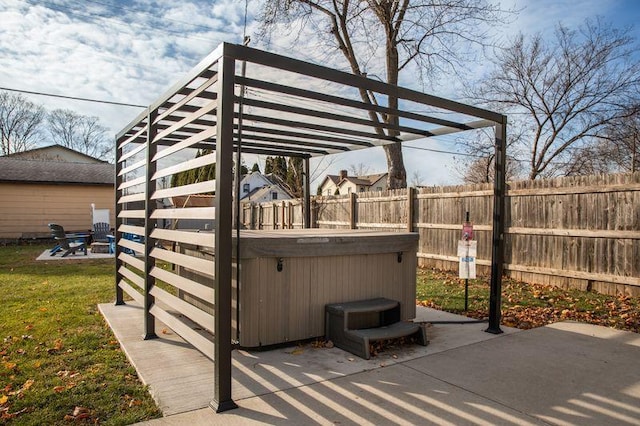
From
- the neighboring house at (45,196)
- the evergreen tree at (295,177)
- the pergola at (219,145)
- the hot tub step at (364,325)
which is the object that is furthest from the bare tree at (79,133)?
the hot tub step at (364,325)

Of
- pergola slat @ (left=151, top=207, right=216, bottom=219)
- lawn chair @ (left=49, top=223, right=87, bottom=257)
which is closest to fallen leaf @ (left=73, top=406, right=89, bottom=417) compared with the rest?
pergola slat @ (left=151, top=207, right=216, bottom=219)

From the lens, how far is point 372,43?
13227mm

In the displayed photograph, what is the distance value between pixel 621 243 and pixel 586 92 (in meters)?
10.7

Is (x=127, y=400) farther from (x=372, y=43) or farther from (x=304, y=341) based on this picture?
(x=372, y=43)

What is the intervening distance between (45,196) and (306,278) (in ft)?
54.9

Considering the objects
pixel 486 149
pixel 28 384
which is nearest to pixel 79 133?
pixel 486 149

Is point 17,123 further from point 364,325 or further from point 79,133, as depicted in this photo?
point 364,325

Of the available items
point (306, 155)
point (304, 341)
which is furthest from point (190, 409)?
point (306, 155)

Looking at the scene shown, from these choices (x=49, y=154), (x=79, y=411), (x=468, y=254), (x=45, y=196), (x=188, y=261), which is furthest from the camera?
(x=49, y=154)

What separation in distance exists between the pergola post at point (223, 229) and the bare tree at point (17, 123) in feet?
128

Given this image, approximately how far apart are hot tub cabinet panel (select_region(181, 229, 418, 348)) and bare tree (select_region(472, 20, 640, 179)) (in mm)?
12985

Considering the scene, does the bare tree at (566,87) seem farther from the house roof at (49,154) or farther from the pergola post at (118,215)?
the house roof at (49,154)

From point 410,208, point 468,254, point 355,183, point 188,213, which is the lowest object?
point 468,254

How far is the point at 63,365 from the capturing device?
337 centimetres
